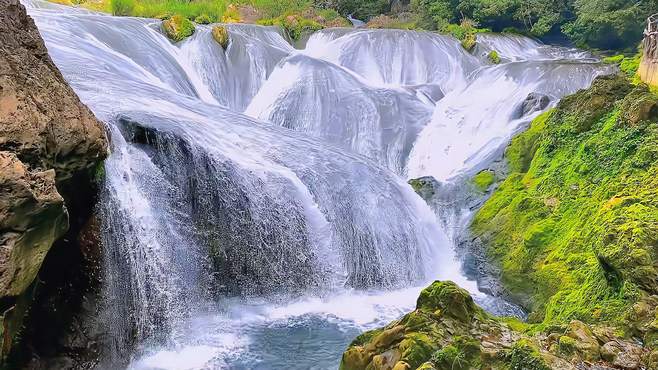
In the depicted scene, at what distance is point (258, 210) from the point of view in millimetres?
9078

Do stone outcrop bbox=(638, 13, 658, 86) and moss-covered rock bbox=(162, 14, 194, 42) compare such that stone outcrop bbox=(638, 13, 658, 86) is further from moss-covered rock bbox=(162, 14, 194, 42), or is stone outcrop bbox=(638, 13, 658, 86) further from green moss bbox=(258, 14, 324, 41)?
green moss bbox=(258, 14, 324, 41)

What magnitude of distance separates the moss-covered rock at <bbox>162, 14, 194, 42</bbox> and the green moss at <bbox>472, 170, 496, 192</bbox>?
11475 millimetres

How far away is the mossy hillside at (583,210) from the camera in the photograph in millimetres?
6711

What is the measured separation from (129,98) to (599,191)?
8142 mm

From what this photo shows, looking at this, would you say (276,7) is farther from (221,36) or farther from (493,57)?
(493,57)

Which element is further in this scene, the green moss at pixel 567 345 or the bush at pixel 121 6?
the bush at pixel 121 6

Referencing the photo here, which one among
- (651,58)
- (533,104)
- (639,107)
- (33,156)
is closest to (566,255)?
(639,107)

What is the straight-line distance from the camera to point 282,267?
921 centimetres

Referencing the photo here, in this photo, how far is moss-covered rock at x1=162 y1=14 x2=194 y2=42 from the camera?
62.5ft

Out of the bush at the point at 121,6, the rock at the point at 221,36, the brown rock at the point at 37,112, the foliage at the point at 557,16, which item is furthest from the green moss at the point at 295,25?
the brown rock at the point at 37,112

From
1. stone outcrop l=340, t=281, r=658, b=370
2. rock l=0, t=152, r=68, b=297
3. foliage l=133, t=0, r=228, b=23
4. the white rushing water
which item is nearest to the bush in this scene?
foliage l=133, t=0, r=228, b=23

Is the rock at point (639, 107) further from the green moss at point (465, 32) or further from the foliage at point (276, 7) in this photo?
the foliage at point (276, 7)

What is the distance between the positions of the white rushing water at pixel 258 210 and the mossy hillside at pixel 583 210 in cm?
85

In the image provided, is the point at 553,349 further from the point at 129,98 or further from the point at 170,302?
the point at 129,98
